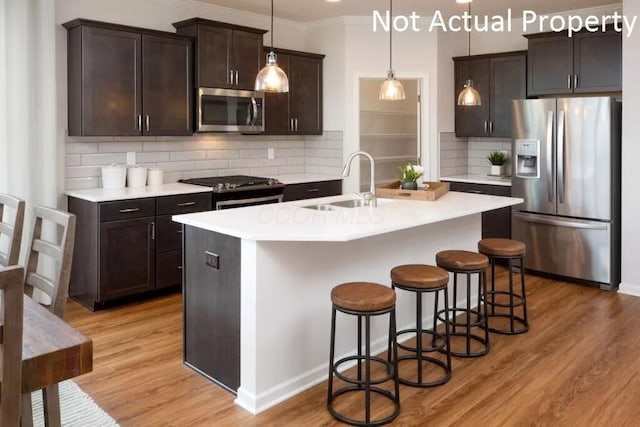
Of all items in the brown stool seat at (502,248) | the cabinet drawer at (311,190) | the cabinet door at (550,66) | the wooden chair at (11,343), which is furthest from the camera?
the cabinet drawer at (311,190)

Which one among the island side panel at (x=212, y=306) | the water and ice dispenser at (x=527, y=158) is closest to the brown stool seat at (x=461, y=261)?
the island side panel at (x=212, y=306)

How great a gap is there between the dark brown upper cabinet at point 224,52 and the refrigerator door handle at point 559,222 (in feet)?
9.59

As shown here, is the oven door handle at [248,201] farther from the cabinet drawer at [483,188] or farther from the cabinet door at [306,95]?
the cabinet drawer at [483,188]

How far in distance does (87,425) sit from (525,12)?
17.9ft

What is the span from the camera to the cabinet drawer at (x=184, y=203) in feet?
15.2

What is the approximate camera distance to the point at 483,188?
6.08 metres

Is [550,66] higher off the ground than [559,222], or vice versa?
[550,66]

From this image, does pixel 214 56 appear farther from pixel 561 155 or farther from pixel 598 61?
pixel 598 61

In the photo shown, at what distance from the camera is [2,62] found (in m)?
4.20

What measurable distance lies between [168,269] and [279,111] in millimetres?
2107

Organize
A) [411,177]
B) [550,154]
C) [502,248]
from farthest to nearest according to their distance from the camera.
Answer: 1. [550,154]
2. [411,177]
3. [502,248]

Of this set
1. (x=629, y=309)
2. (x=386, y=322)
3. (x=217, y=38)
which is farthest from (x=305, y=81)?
(x=629, y=309)

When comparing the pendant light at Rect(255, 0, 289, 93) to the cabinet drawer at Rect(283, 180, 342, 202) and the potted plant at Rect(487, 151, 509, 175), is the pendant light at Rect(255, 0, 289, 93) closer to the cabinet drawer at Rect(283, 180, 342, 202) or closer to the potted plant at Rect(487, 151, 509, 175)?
the cabinet drawer at Rect(283, 180, 342, 202)

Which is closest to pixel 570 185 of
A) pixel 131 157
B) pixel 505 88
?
pixel 505 88
